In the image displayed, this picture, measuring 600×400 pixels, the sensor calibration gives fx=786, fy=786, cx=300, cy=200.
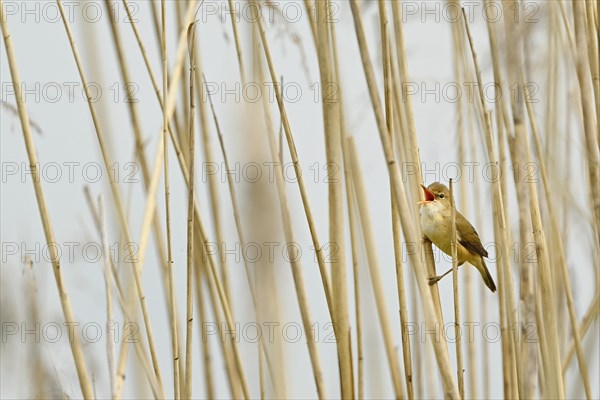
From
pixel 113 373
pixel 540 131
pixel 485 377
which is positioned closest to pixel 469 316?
pixel 485 377

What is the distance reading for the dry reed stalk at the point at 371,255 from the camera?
5.57 ft

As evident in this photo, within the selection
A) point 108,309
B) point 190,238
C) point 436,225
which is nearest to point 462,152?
point 436,225

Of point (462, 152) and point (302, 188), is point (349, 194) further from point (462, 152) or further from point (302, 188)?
point (462, 152)

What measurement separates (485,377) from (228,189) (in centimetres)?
89

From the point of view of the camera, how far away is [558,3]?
1.83 metres

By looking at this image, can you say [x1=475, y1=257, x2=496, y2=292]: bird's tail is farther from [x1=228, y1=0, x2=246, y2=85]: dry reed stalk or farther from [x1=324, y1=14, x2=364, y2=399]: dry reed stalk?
[x1=228, y1=0, x2=246, y2=85]: dry reed stalk

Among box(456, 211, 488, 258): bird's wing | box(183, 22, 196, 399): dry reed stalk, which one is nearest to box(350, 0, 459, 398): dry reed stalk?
box(183, 22, 196, 399): dry reed stalk

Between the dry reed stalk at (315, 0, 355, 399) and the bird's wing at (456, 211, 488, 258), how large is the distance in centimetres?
82

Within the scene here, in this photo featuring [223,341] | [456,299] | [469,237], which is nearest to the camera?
[456,299]

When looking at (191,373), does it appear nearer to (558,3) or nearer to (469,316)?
(469,316)

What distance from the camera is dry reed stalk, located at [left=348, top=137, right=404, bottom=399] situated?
1.70 m

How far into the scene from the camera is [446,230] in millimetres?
2176

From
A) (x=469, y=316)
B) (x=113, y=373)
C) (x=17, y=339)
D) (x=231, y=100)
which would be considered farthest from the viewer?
(x=469, y=316)

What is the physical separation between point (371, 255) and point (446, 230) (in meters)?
0.43
